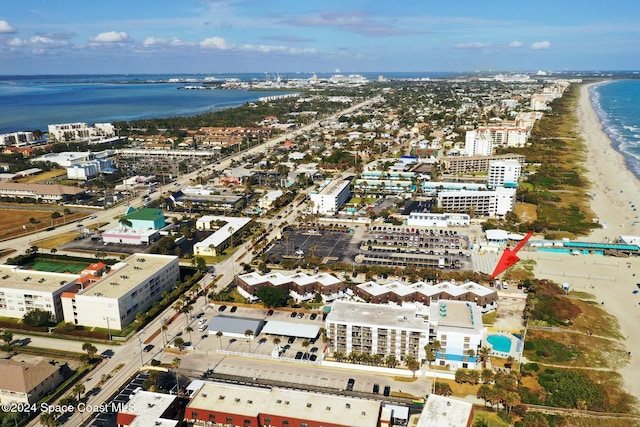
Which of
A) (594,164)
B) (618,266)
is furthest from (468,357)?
(594,164)

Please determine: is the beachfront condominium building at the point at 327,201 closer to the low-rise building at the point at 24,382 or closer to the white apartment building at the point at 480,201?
the white apartment building at the point at 480,201

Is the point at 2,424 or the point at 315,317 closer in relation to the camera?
the point at 2,424

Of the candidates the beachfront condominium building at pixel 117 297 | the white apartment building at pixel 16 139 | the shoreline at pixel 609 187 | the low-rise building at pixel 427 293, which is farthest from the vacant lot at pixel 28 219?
the shoreline at pixel 609 187

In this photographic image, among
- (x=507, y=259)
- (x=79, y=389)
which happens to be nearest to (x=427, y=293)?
(x=507, y=259)

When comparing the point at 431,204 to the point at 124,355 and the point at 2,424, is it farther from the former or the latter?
the point at 2,424

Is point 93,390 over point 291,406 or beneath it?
beneath

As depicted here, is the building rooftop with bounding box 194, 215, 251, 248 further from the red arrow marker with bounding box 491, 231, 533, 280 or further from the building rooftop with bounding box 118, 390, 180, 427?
the red arrow marker with bounding box 491, 231, 533, 280
